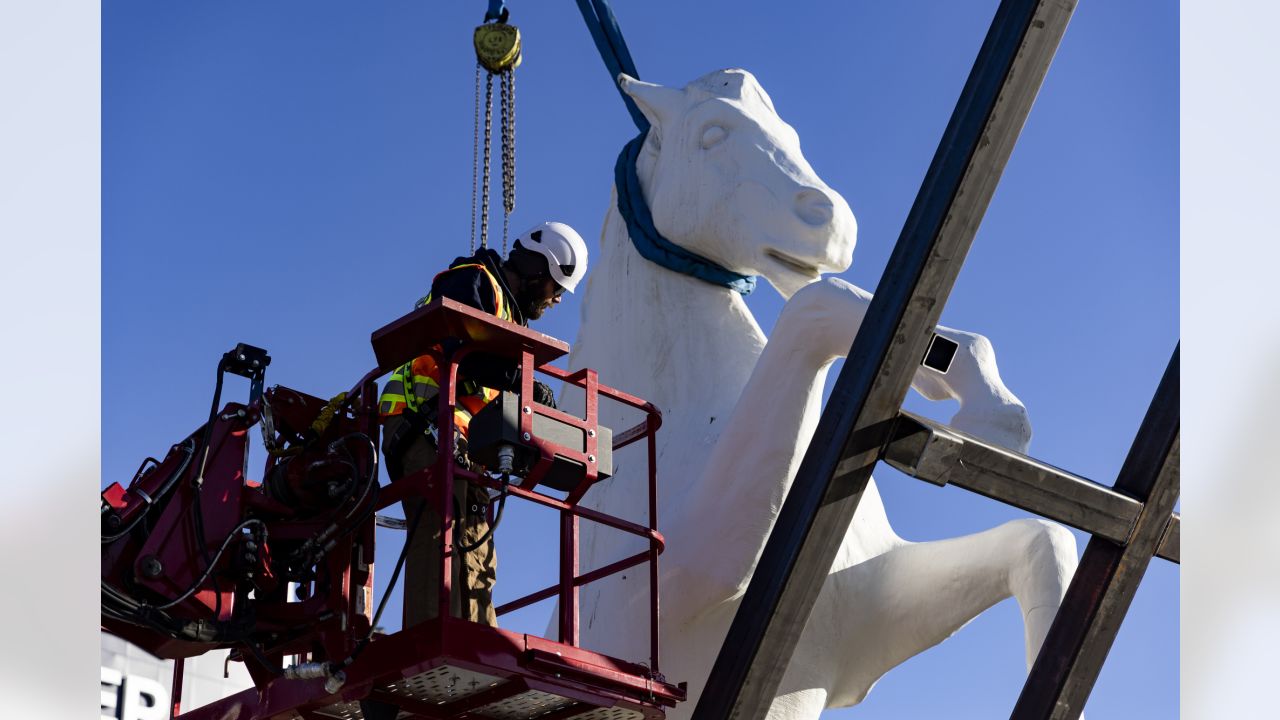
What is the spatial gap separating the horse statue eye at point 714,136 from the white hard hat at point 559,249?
2624mm

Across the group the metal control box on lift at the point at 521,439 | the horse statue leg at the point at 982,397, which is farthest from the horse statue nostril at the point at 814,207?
the metal control box on lift at the point at 521,439

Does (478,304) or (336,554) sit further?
(478,304)

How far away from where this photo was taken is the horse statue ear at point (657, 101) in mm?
10758

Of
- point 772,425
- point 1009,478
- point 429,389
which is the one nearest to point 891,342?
point 1009,478

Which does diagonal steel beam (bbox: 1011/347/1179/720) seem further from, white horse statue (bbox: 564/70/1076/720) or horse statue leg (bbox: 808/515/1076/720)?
horse statue leg (bbox: 808/515/1076/720)

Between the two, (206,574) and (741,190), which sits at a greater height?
(741,190)

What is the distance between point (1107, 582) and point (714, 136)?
392cm

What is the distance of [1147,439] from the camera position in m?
7.78

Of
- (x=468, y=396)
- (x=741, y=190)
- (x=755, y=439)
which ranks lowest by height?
(x=468, y=396)

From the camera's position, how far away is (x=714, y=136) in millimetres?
10320

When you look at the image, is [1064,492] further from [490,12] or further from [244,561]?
[490,12]

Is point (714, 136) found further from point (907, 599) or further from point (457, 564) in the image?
point (457, 564)

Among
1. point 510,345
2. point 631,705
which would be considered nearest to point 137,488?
point 510,345
